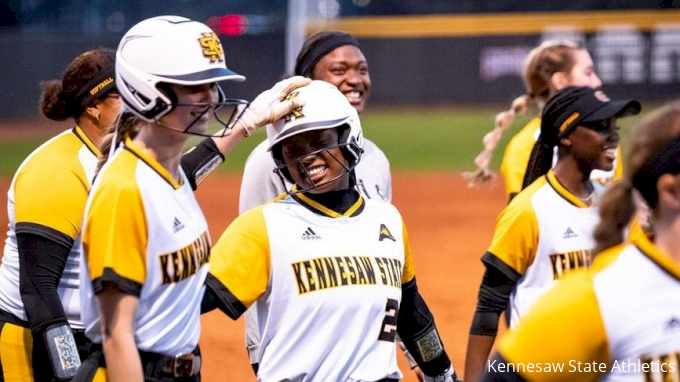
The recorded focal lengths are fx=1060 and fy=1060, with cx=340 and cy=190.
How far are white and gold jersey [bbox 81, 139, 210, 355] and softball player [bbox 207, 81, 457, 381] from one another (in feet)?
0.87

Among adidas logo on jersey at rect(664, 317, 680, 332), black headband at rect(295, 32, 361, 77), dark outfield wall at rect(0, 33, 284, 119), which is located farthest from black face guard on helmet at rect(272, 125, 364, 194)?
dark outfield wall at rect(0, 33, 284, 119)

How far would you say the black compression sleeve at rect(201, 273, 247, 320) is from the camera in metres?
3.49

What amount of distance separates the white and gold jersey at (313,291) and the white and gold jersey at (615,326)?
1.06m

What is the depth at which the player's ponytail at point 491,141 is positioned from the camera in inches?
227

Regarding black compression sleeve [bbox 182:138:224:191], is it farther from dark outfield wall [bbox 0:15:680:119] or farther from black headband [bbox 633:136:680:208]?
dark outfield wall [bbox 0:15:680:119]

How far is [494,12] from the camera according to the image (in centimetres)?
2705

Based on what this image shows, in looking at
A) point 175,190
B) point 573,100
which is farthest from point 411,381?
point 175,190

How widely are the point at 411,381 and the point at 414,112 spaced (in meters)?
21.5

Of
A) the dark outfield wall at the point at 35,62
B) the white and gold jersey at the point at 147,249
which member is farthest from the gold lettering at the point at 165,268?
the dark outfield wall at the point at 35,62

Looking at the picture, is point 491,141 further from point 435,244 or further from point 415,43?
point 415,43

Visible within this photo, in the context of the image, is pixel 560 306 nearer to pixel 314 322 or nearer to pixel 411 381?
pixel 314 322

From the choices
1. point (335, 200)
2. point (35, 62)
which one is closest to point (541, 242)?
point (335, 200)

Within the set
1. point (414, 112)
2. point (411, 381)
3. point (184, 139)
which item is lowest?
point (414, 112)
